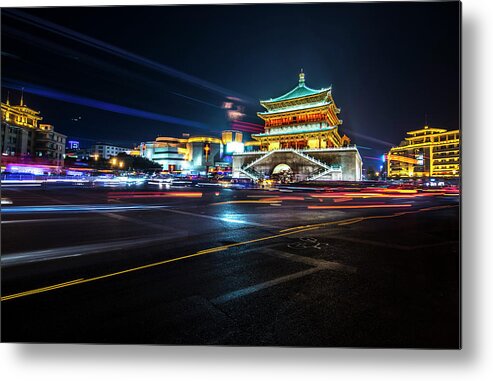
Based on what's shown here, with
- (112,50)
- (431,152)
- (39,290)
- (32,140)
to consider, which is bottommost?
(39,290)

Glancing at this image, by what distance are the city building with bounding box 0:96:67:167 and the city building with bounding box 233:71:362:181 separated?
2208 centimetres

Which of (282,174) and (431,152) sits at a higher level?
(282,174)

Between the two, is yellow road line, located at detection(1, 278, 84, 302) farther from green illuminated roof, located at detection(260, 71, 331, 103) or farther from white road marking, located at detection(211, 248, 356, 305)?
green illuminated roof, located at detection(260, 71, 331, 103)

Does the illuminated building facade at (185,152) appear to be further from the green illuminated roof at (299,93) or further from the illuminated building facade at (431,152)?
the illuminated building facade at (431,152)

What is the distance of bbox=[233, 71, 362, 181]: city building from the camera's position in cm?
3026

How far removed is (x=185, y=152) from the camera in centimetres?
7131

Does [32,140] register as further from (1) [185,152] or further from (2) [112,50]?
(1) [185,152]

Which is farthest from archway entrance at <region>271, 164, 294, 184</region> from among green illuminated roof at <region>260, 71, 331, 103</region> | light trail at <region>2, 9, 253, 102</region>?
light trail at <region>2, 9, 253, 102</region>

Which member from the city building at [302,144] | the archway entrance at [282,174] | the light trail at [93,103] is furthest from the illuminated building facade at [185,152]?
the light trail at [93,103]

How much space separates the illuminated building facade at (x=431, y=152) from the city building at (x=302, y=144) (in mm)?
7742

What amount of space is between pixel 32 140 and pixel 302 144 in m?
31.8

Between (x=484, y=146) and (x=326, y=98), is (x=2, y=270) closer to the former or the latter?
(x=484, y=146)

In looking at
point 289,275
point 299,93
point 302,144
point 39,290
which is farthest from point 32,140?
point 299,93

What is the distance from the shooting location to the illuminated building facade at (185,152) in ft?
224
